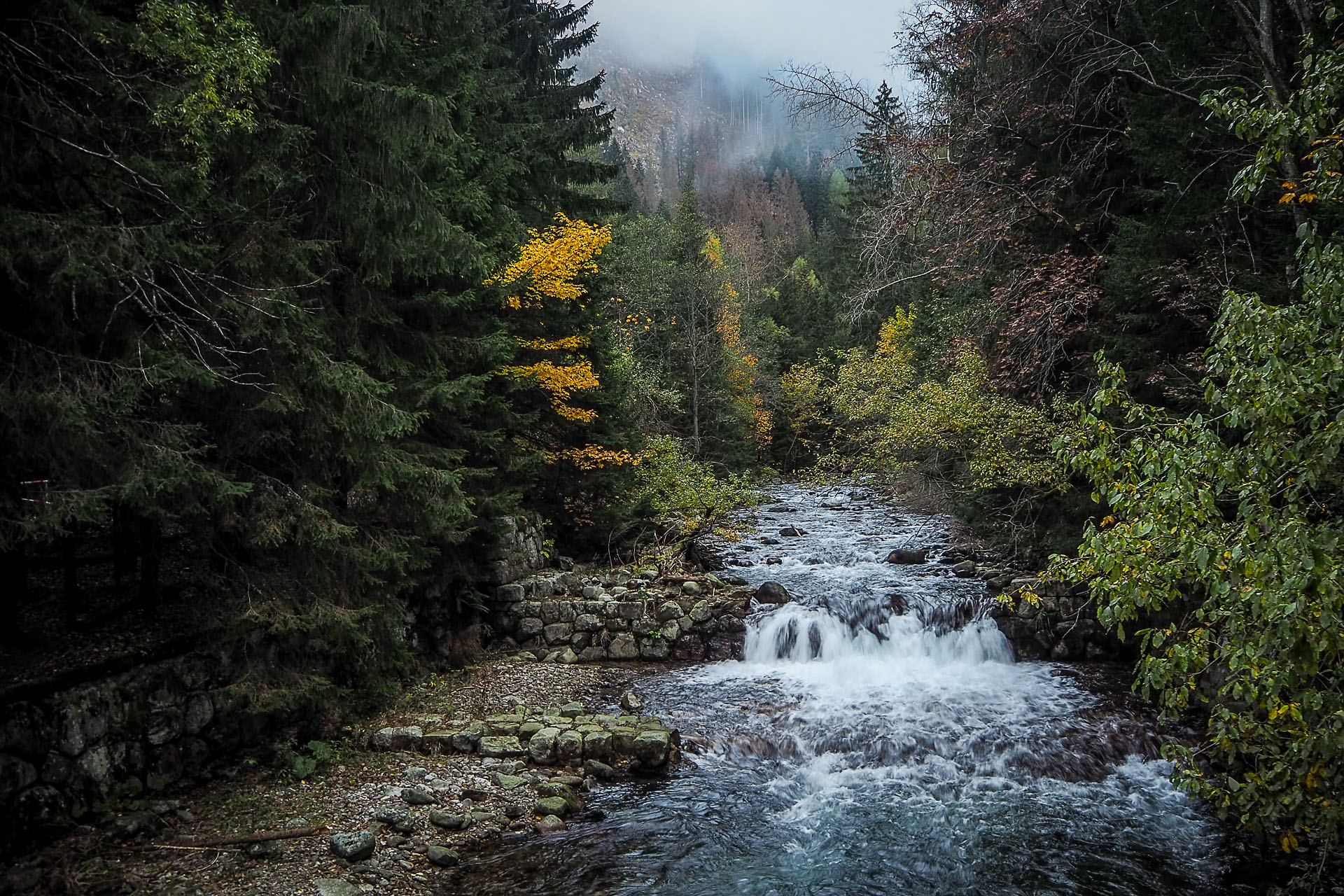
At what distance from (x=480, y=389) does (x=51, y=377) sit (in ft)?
18.3

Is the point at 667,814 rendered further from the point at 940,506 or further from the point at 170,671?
the point at 940,506

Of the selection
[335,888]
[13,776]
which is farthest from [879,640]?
[13,776]

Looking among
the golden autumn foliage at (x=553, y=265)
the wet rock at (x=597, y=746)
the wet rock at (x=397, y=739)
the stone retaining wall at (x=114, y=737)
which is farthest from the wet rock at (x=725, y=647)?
the stone retaining wall at (x=114, y=737)

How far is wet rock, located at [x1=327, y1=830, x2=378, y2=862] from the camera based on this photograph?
6.36 metres

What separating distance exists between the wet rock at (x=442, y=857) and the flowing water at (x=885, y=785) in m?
0.22

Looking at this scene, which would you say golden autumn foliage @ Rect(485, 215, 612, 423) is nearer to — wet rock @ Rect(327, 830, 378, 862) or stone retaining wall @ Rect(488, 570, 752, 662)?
stone retaining wall @ Rect(488, 570, 752, 662)

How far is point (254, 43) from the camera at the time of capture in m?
5.80

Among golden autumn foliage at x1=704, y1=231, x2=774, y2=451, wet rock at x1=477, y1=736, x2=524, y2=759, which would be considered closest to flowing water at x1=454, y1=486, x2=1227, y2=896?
wet rock at x1=477, y1=736, x2=524, y2=759

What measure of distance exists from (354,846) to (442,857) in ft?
2.67

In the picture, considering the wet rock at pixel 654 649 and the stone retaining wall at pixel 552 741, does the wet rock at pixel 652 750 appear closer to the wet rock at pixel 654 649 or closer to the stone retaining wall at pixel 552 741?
the stone retaining wall at pixel 552 741

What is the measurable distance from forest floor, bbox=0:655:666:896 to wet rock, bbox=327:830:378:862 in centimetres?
6

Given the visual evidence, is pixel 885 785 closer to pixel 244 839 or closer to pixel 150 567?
pixel 244 839

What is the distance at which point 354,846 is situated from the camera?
6.40 m

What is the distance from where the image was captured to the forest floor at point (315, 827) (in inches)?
226
